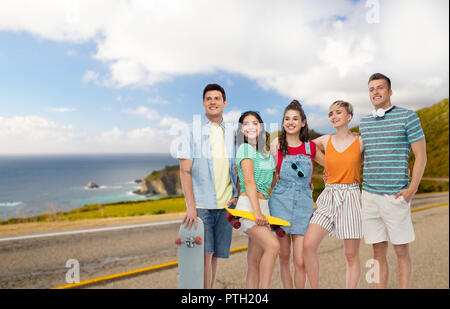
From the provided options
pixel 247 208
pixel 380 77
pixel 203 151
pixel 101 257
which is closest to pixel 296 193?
pixel 247 208

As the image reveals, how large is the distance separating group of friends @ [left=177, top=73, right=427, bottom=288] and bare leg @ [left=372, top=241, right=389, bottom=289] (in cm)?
1

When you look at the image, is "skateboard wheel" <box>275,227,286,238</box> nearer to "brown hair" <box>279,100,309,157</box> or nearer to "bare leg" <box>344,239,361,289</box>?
"bare leg" <box>344,239,361,289</box>

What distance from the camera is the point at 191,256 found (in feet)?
9.23

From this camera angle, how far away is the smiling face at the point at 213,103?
8.79 ft

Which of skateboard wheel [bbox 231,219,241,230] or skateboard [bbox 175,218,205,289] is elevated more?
skateboard wheel [bbox 231,219,241,230]

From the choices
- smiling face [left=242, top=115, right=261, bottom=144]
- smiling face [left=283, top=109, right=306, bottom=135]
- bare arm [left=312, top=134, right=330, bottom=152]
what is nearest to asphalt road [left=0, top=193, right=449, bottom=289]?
bare arm [left=312, top=134, right=330, bottom=152]

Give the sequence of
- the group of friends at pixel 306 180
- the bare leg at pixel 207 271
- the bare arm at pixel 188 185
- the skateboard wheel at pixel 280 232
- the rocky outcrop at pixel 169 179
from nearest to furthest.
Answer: the group of friends at pixel 306 180 → the skateboard wheel at pixel 280 232 → the bare arm at pixel 188 185 → the bare leg at pixel 207 271 → the rocky outcrop at pixel 169 179

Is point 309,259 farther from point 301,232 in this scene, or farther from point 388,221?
point 388,221

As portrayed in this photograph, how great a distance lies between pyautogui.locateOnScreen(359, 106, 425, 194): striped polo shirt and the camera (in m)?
2.30

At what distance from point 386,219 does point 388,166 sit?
1.58 feet

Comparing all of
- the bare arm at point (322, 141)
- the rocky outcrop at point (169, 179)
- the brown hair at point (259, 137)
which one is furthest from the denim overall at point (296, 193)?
the rocky outcrop at point (169, 179)

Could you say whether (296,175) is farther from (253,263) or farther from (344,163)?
(253,263)

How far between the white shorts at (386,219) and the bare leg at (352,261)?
154mm

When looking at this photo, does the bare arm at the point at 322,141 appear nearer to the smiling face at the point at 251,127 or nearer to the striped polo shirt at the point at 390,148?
the striped polo shirt at the point at 390,148
